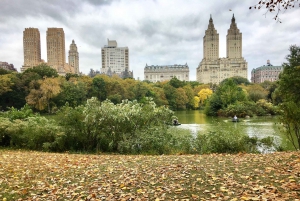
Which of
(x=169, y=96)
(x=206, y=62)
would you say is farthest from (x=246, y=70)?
(x=169, y=96)

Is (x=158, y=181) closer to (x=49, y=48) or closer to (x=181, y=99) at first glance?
(x=181, y=99)

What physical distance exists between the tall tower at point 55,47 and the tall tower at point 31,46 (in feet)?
19.3

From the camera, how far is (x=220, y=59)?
425 feet

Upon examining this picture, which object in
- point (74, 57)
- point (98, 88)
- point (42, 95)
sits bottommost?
point (42, 95)

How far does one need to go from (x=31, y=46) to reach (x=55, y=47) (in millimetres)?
11656

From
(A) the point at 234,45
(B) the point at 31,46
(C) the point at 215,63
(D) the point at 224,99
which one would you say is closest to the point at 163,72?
(C) the point at 215,63

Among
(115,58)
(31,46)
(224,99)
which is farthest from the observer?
(115,58)

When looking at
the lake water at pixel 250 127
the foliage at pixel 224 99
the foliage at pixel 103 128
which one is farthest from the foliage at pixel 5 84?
the foliage at pixel 103 128

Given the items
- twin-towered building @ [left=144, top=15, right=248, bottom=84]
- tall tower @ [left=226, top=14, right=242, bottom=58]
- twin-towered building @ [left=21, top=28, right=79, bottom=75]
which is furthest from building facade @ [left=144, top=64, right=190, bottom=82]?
twin-towered building @ [left=21, top=28, right=79, bottom=75]

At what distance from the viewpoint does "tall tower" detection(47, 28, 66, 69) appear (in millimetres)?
130500

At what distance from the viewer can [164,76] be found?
5576 inches

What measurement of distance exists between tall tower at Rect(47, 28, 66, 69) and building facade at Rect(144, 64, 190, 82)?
155ft

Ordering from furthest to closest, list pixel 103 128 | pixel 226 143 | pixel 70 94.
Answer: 1. pixel 70 94
2. pixel 103 128
3. pixel 226 143

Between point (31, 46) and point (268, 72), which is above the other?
point (31, 46)
